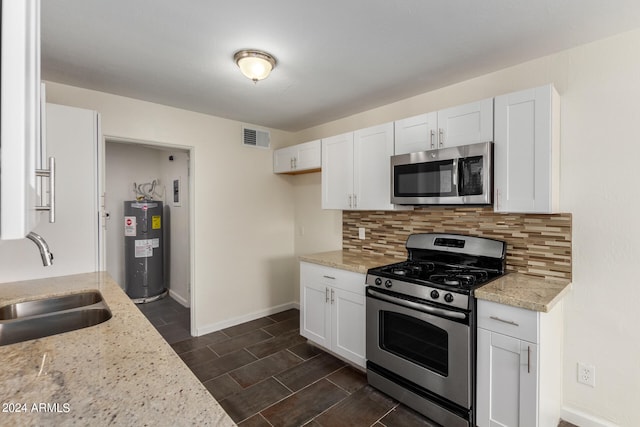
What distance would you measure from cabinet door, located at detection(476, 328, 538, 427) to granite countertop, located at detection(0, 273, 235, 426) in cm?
165

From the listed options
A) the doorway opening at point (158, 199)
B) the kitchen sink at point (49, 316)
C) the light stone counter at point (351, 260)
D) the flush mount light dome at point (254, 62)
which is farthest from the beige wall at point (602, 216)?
the doorway opening at point (158, 199)

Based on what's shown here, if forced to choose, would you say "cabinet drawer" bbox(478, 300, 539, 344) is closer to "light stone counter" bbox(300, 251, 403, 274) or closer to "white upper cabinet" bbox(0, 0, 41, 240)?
"light stone counter" bbox(300, 251, 403, 274)

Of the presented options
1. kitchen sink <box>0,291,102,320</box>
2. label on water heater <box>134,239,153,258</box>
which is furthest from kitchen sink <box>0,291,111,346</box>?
label on water heater <box>134,239,153,258</box>

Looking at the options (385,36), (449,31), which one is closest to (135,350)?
(385,36)

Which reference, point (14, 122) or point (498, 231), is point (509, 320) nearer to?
point (498, 231)

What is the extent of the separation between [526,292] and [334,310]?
1.53 meters

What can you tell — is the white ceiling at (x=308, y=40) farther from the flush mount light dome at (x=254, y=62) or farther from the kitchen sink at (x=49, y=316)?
the kitchen sink at (x=49, y=316)

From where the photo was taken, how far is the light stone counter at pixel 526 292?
5.59 feet

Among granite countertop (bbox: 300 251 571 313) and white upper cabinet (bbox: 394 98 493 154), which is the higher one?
white upper cabinet (bbox: 394 98 493 154)

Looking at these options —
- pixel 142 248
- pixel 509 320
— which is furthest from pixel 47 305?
pixel 142 248

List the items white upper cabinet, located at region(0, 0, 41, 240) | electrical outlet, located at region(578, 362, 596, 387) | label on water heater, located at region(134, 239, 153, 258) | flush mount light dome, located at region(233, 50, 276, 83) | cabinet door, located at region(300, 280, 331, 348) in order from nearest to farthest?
white upper cabinet, located at region(0, 0, 41, 240) → electrical outlet, located at region(578, 362, 596, 387) → flush mount light dome, located at region(233, 50, 276, 83) → cabinet door, located at region(300, 280, 331, 348) → label on water heater, located at region(134, 239, 153, 258)

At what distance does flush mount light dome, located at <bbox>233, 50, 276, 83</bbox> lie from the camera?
2137 mm

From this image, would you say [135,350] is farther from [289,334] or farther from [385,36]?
[289,334]

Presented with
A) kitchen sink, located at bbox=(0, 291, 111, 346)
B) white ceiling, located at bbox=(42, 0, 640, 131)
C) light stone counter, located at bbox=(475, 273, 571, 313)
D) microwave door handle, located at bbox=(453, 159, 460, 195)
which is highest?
white ceiling, located at bbox=(42, 0, 640, 131)
